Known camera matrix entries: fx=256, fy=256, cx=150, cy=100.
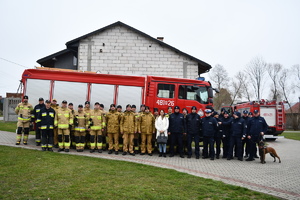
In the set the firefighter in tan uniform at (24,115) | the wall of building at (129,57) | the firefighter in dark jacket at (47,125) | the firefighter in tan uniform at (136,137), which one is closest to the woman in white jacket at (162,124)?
the firefighter in tan uniform at (136,137)

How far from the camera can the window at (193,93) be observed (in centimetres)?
1116

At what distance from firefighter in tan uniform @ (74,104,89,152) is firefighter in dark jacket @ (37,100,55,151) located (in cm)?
88

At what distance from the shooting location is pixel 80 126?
10.0 m

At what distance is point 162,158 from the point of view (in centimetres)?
979

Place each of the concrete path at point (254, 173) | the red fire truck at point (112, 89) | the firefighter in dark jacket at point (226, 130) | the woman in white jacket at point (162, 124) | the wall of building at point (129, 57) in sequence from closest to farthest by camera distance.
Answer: the concrete path at point (254, 173), the woman in white jacket at point (162, 124), the firefighter in dark jacket at point (226, 130), the red fire truck at point (112, 89), the wall of building at point (129, 57)

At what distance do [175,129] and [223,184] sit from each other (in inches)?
165

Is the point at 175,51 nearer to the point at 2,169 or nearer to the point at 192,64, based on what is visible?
the point at 192,64

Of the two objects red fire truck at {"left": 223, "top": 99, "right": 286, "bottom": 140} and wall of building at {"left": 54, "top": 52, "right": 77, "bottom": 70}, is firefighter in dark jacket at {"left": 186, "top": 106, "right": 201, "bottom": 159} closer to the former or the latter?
red fire truck at {"left": 223, "top": 99, "right": 286, "bottom": 140}

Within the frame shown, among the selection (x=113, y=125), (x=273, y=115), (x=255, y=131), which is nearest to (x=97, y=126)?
(x=113, y=125)

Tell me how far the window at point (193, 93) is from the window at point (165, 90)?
384 mm

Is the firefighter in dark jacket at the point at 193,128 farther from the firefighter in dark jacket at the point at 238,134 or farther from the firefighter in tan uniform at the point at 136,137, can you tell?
the firefighter in tan uniform at the point at 136,137

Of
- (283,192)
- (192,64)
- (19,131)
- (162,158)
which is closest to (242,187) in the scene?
(283,192)

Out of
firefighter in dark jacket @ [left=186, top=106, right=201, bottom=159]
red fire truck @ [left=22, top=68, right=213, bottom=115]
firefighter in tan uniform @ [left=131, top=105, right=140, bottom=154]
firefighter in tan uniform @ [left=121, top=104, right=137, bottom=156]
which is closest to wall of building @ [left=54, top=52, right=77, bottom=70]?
red fire truck @ [left=22, top=68, right=213, bottom=115]

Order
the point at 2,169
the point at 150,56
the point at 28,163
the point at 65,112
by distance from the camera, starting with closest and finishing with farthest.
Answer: the point at 2,169
the point at 28,163
the point at 65,112
the point at 150,56
